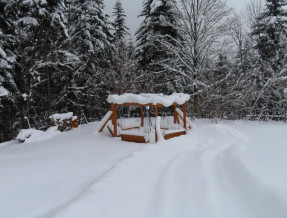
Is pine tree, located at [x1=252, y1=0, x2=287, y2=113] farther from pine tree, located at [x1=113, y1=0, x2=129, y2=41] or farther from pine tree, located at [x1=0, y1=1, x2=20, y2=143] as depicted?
pine tree, located at [x1=0, y1=1, x2=20, y2=143]

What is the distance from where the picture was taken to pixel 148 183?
4059 mm

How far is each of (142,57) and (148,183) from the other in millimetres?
12945

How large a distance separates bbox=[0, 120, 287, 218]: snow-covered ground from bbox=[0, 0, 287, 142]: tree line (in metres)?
5.98

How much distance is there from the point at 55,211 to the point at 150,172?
90.4 inches

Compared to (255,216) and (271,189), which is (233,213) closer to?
(255,216)

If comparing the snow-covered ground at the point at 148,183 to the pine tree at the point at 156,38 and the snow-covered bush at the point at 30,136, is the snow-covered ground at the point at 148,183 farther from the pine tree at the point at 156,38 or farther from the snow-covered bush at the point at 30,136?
the pine tree at the point at 156,38

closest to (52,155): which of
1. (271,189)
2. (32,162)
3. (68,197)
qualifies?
(32,162)

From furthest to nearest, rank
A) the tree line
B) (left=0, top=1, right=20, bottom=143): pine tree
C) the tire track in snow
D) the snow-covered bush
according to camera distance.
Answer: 1. the tree line
2. (left=0, top=1, right=20, bottom=143): pine tree
3. the snow-covered bush
4. the tire track in snow

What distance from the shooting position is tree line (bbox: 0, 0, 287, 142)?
11289mm

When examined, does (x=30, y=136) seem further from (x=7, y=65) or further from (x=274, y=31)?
(x=274, y=31)

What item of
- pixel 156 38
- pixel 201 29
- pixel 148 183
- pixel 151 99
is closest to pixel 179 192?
pixel 148 183

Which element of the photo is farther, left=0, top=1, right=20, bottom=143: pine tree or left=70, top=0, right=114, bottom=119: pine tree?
left=70, top=0, right=114, bottom=119: pine tree

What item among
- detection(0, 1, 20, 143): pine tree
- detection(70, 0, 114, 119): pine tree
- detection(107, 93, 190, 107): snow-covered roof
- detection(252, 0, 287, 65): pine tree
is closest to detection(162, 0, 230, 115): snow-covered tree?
detection(252, 0, 287, 65): pine tree

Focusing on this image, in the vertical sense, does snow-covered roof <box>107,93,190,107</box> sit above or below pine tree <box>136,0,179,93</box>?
below
